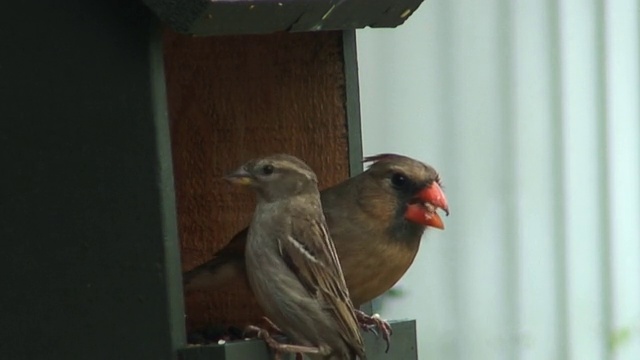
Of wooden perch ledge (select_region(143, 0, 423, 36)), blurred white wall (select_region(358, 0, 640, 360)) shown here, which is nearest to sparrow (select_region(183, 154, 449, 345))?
wooden perch ledge (select_region(143, 0, 423, 36))

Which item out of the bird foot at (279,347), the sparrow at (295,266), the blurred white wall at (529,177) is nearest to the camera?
the bird foot at (279,347)

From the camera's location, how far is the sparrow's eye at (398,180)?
16.7 ft

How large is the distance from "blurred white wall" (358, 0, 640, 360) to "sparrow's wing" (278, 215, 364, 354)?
10.6 feet

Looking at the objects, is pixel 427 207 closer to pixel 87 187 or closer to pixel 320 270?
pixel 320 270

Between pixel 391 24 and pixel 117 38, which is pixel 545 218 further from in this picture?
pixel 117 38

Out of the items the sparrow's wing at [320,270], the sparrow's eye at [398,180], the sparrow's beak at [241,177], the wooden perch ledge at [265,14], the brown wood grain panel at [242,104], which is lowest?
the sparrow's wing at [320,270]

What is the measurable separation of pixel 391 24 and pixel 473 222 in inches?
130

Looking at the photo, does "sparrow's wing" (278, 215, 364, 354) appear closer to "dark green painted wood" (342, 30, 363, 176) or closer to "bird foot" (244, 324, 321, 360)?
"bird foot" (244, 324, 321, 360)

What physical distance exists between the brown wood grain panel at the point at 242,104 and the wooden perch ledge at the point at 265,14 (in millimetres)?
354

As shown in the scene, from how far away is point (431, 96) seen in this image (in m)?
7.86

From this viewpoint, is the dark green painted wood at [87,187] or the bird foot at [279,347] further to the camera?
the bird foot at [279,347]

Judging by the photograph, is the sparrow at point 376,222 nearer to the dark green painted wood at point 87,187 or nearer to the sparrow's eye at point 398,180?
the sparrow's eye at point 398,180

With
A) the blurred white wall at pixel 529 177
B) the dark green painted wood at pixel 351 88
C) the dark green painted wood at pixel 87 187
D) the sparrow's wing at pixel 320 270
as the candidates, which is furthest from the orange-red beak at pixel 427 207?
the blurred white wall at pixel 529 177

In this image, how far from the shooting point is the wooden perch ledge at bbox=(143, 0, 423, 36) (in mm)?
4117
